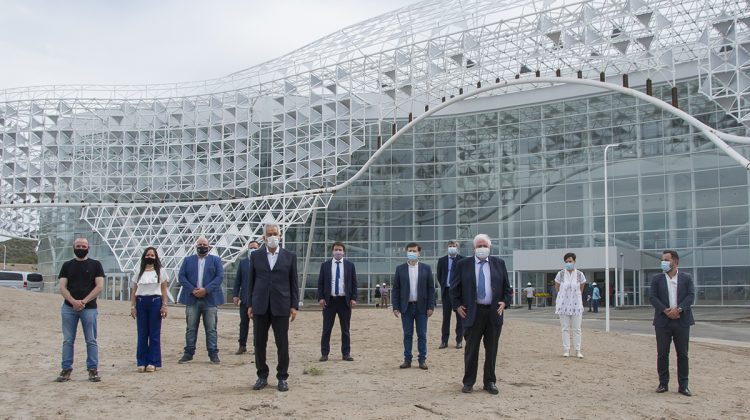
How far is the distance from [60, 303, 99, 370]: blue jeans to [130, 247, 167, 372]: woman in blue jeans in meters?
0.79

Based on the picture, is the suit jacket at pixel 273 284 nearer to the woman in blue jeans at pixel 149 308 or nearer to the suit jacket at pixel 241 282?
the woman in blue jeans at pixel 149 308

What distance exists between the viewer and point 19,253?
118 metres

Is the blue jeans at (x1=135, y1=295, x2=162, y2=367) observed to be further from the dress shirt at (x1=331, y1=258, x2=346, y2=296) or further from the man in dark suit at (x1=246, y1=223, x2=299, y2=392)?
the dress shirt at (x1=331, y1=258, x2=346, y2=296)

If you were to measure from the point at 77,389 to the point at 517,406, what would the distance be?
4.73 meters

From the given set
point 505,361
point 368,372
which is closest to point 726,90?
point 505,361

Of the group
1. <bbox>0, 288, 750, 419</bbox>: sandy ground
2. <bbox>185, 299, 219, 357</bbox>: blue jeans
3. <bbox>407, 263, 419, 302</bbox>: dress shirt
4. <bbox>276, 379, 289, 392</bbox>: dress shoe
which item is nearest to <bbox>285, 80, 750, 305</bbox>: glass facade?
<bbox>0, 288, 750, 419</bbox>: sandy ground

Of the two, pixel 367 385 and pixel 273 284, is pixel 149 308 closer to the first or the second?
pixel 273 284

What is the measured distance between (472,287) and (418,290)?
2.48 meters

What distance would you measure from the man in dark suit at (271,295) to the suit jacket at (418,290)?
2521 mm

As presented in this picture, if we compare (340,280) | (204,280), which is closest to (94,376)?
(204,280)

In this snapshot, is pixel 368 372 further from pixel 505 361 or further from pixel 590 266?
pixel 590 266

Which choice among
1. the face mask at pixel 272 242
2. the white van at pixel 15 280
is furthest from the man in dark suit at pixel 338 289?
the white van at pixel 15 280

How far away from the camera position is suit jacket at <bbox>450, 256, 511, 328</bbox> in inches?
340

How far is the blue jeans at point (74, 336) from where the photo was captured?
30.0 ft
